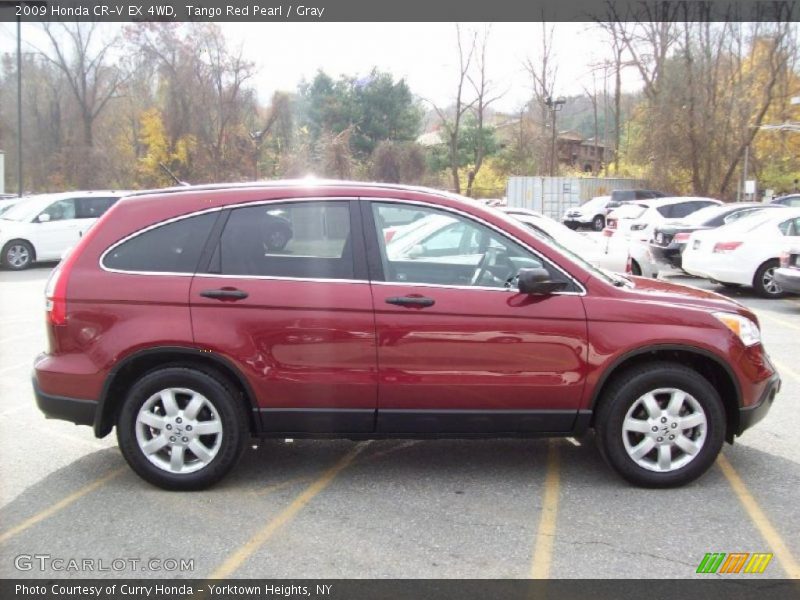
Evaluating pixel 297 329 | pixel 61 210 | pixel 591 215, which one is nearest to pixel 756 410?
pixel 297 329

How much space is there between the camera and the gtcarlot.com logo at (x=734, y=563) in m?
3.40

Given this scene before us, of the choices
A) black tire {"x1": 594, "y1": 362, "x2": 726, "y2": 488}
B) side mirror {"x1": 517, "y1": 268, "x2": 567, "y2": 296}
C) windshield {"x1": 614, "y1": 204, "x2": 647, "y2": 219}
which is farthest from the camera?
windshield {"x1": 614, "y1": 204, "x2": 647, "y2": 219}

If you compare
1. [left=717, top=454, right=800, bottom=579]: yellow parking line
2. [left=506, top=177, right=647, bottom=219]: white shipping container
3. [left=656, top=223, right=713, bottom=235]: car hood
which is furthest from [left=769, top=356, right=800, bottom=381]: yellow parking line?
[left=506, top=177, right=647, bottom=219]: white shipping container

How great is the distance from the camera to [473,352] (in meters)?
4.15

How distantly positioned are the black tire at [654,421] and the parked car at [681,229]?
10444 millimetres

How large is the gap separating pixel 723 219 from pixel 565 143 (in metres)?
57.9

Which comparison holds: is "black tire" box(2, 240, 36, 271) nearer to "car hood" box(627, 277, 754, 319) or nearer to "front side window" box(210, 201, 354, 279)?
"front side window" box(210, 201, 354, 279)

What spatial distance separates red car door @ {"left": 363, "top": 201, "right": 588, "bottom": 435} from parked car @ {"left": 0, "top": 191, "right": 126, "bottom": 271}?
1384cm

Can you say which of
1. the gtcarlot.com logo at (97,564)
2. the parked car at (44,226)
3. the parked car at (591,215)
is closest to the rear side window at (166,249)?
the gtcarlot.com logo at (97,564)

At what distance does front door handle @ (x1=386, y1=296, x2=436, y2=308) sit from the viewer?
414 cm

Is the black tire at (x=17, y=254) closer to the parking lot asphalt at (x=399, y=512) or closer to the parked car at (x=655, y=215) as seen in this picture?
the parking lot asphalt at (x=399, y=512)

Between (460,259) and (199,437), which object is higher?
(460,259)

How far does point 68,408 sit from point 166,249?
107 centimetres
